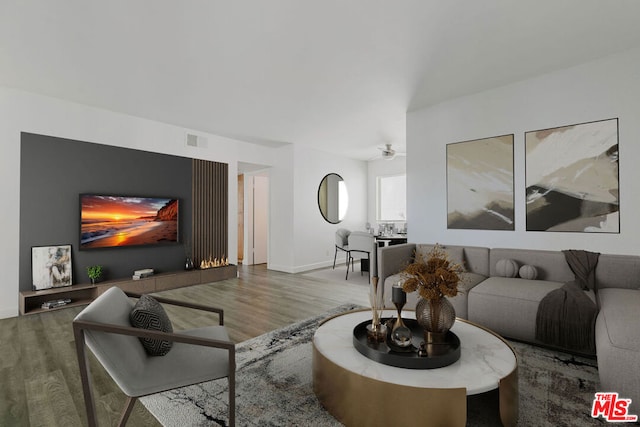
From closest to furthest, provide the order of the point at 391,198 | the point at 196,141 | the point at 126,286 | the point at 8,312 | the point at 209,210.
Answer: the point at 8,312, the point at 126,286, the point at 196,141, the point at 209,210, the point at 391,198

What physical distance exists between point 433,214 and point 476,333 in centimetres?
241

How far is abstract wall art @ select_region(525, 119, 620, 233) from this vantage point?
9.90 ft

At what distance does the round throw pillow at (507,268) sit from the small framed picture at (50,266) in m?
5.22

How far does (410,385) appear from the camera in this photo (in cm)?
140

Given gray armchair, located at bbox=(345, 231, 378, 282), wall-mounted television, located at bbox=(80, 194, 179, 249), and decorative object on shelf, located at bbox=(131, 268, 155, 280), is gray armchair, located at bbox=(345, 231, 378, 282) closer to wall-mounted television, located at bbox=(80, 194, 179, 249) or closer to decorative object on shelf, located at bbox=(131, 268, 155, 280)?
wall-mounted television, located at bbox=(80, 194, 179, 249)

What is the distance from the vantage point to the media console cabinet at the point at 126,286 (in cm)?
354

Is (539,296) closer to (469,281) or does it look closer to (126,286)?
(469,281)

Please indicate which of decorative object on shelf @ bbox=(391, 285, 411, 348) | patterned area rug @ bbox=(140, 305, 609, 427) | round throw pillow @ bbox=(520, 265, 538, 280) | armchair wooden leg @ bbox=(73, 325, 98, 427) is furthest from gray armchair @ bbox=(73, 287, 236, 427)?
round throw pillow @ bbox=(520, 265, 538, 280)

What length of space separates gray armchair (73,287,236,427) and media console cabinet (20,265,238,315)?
115 inches

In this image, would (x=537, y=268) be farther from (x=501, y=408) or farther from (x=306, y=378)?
(x=306, y=378)

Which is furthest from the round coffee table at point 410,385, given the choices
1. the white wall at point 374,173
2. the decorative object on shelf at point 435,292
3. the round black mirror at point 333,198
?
the white wall at point 374,173

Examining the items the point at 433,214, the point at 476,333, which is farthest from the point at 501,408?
the point at 433,214

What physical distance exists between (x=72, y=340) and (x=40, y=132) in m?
2.67
